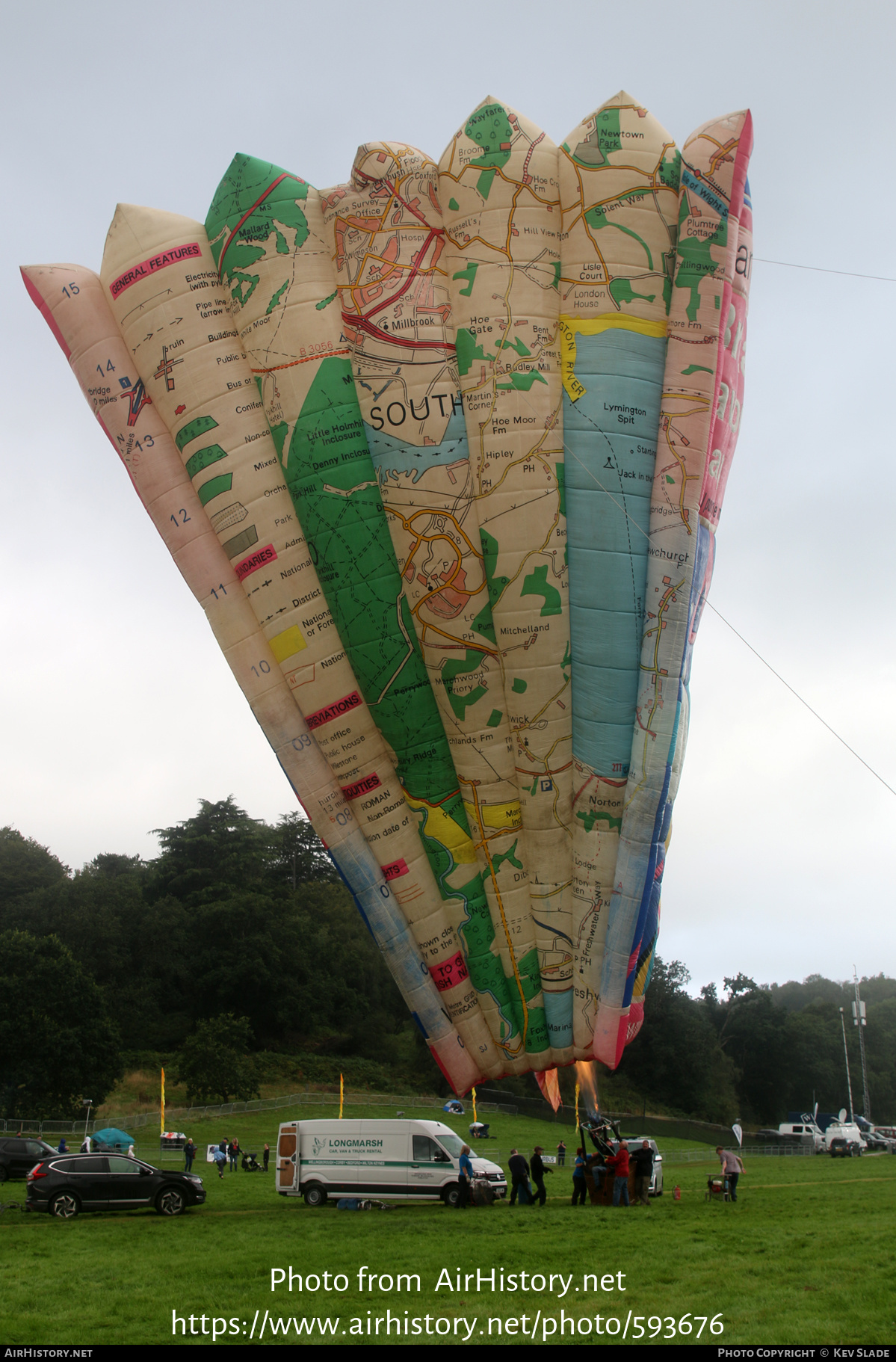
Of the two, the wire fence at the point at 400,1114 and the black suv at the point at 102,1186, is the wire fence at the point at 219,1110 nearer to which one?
the wire fence at the point at 400,1114

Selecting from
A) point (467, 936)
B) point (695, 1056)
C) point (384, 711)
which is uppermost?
point (384, 711)

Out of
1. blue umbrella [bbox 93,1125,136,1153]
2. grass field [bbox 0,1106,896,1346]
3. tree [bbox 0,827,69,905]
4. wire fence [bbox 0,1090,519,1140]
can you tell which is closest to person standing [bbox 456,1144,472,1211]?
grass field [bbox 0,1106,896,1346]

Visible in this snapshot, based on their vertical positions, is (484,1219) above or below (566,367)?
below

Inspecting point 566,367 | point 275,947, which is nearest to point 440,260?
point 566,367

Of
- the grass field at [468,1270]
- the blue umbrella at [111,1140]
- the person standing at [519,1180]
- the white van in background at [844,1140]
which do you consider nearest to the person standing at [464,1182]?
the grass field at [468,1270]

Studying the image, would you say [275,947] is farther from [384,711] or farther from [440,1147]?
[384,711]
